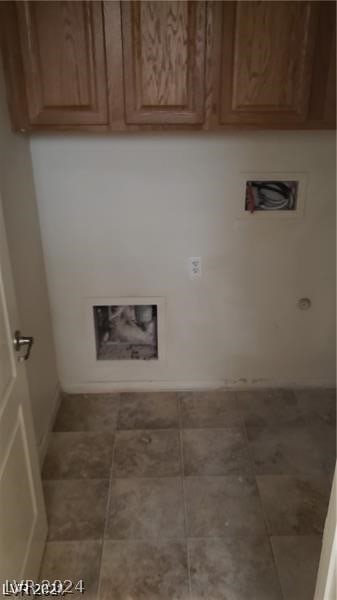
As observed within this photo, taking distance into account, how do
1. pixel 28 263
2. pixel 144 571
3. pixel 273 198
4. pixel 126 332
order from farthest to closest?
pixel 126 332 < pixel 273 198 < pixel 28 263 < pixel 144 571

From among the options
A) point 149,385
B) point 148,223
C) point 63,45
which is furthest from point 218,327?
point 63,45

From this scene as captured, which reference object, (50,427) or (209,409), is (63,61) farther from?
(209,409)

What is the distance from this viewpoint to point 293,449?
2207mm

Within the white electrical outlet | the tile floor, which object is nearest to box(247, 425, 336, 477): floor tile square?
the tile floor

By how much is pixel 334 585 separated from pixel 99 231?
1.85 m

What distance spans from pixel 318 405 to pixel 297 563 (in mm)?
1044

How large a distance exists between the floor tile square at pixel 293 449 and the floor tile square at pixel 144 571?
1.98ft

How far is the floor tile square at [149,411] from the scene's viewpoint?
2389 mm

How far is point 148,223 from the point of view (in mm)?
2324

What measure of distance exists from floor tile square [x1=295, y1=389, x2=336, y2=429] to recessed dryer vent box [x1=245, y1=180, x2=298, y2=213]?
1115 mm

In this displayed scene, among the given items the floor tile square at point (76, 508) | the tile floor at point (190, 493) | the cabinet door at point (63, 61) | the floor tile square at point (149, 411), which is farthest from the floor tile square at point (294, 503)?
the cabinet door at point (63, 61)

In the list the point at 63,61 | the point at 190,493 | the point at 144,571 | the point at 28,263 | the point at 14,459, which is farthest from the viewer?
the point at 28,263

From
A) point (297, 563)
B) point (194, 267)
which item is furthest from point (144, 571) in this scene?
point (194, 267)

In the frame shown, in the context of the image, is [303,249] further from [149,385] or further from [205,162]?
[149,385]
